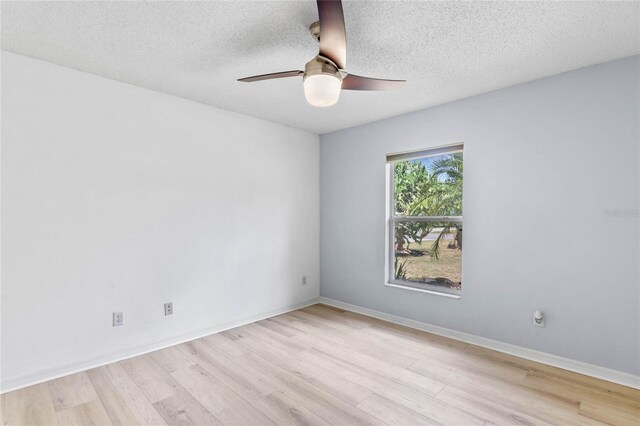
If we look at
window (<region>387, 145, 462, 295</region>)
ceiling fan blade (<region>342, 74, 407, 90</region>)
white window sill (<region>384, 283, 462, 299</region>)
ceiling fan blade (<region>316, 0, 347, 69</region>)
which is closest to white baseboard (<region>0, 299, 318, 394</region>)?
white window sill (<region>384, 283, 462, 299</region>)

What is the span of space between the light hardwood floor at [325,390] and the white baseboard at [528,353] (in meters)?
0.08

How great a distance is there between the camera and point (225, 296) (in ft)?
11.4

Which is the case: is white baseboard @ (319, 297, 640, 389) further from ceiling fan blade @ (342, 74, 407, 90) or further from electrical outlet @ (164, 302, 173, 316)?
ceiling fan blade @ (342, 74, 407, 90)

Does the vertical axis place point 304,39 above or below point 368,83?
above

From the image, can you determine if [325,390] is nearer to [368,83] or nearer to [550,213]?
[368,83]

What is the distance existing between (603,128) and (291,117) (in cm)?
290

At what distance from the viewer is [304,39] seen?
6.86 feet

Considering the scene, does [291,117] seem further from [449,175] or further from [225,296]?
[225,296]

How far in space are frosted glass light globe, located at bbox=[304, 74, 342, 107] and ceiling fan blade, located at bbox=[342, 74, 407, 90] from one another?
0.28 meters

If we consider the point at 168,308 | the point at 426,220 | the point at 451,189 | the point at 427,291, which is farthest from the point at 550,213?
the point at 168,308

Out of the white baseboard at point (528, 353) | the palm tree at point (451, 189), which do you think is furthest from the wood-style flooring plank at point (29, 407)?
the palm tree at point (451, 189)

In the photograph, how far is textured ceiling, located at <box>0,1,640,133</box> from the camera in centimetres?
180

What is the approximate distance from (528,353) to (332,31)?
3.00 m

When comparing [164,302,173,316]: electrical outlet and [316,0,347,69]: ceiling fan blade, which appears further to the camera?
[164,302,173,316]: electrical outlet
